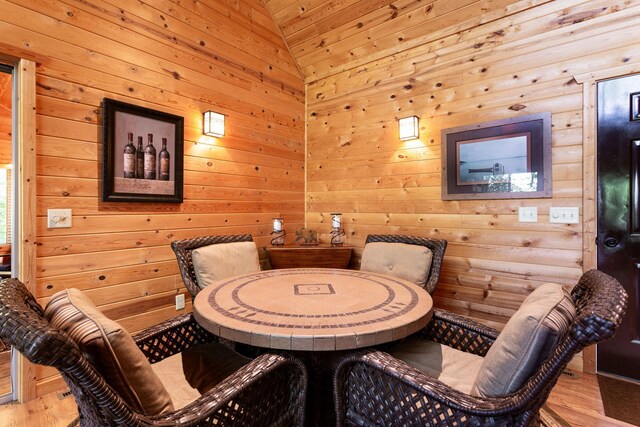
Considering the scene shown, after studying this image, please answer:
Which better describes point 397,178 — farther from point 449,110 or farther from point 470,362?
point 470,362

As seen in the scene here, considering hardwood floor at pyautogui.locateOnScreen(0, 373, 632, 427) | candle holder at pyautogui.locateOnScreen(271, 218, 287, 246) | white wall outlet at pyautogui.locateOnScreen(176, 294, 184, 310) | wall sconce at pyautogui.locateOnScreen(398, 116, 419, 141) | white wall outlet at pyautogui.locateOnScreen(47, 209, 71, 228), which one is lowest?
hardwood floor at pyautogui.locateOnScreen(0, 373, 632, 427)

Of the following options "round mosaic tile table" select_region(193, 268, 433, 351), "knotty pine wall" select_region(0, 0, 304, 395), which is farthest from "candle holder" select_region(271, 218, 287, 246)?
"round mosaic tile table" select_region(193, 268, 433, 351)

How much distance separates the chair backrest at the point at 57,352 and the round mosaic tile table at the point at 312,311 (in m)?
0.51

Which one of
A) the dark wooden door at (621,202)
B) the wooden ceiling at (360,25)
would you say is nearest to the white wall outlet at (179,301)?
the wooden ceiling at (360,25)

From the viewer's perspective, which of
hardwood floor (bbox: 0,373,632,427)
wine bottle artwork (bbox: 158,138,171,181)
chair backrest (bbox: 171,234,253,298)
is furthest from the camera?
wine bottle artwork (bbox: 158,138,171,181)

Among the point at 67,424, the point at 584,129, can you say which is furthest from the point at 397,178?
the point at 67,424

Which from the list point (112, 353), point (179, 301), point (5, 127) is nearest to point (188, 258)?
point (179, 301)

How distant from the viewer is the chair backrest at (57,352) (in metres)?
0.67

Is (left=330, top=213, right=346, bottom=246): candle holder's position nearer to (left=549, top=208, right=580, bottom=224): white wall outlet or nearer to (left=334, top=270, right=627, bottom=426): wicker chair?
(left=549, top=208, right=580, bottom=224): white wall outlet

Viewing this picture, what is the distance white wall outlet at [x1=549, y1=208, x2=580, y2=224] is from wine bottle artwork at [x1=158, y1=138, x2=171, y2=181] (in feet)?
9.62

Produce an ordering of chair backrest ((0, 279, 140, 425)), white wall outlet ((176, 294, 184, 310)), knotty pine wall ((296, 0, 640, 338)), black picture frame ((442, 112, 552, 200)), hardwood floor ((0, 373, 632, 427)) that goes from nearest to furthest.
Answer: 1. chair backrest ((0, 279, 140, 425))
2. hardwood floor ((0, 373, 632, 427))
3. knotty pine wall ((296, 0, 640, 338))
4. black picture frame ((442, 112, 552, 200))
5. white wall outlet ((176, 294, 184, 310))

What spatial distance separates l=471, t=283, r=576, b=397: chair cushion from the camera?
35.9 inches

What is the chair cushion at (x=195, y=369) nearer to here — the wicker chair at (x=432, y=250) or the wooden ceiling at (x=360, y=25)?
the wicker chair at (x=432, y=250)

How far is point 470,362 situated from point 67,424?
214 cm
